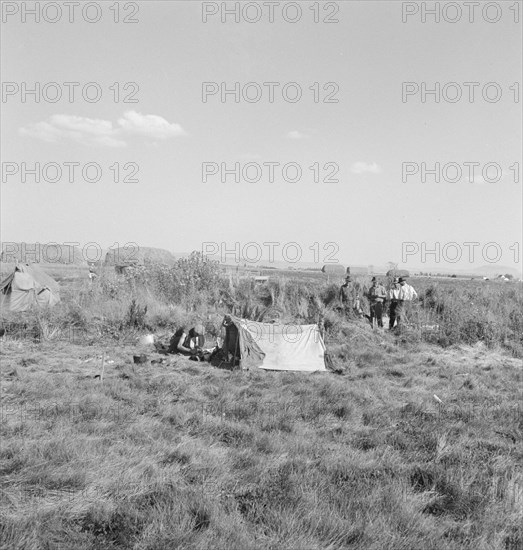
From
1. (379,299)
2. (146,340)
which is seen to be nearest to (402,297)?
(379,299)

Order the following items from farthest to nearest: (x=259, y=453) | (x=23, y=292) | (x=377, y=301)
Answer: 1. (x=23, y=292)
2. (x=377, y=301)
3. (x=259, y=453)

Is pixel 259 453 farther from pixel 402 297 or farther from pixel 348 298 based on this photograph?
pixel 348 298

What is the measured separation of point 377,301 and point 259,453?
11027 millimetres

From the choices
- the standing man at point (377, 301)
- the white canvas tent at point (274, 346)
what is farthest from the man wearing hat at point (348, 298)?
the white canvas tent at point (274, 346)

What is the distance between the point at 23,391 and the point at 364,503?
5.56 metres

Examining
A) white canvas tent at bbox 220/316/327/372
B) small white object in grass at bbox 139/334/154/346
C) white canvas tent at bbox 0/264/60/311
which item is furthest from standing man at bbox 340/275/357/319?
white canvas tent at bbox 0/264/60/311

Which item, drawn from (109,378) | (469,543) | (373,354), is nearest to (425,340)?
(373,354)

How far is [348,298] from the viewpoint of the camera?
15.5m

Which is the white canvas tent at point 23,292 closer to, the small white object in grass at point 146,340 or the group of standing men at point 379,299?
the small white object in grass at point 146,340

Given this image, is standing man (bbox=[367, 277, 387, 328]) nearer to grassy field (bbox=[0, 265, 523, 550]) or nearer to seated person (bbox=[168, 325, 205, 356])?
grassy field (bbox=[0, 265, 523, 550])

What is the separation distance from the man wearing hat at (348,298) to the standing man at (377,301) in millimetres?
492

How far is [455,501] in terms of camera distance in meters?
3.90

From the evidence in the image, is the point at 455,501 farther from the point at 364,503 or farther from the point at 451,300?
the point at 451,300

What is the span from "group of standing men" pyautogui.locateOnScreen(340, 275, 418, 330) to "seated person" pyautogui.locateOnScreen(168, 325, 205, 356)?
18.8 ft
